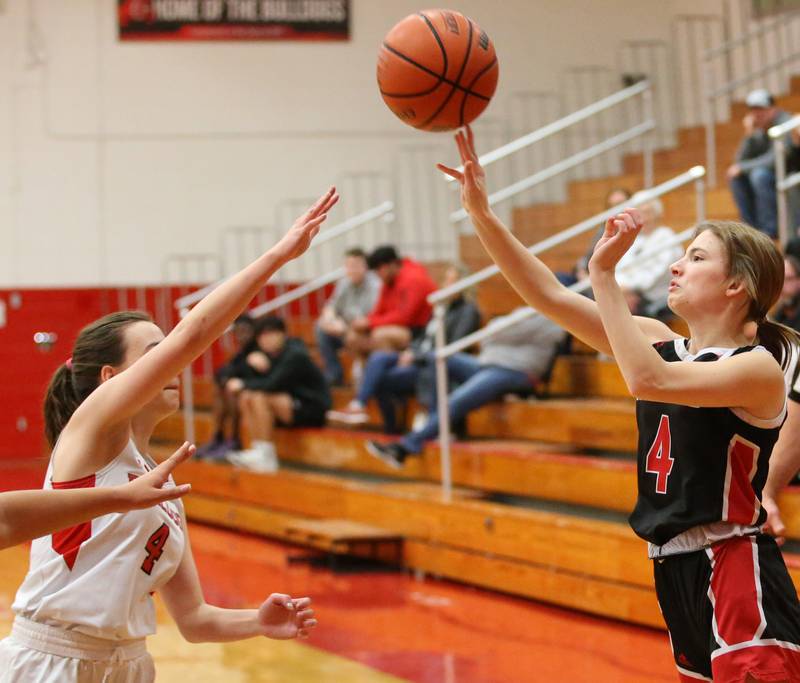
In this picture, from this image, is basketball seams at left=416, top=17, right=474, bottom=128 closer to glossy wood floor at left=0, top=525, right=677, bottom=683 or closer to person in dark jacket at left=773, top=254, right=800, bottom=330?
glossy wood floor at left=0, top=525, right=677, bottom=683

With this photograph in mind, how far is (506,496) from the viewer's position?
22.5 feet

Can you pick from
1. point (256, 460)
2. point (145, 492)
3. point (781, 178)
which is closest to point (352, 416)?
point (256, 460)

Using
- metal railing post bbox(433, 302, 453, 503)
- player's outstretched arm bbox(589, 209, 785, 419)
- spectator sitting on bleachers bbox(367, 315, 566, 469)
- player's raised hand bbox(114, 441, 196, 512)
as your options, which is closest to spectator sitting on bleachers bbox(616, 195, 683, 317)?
spectator sitting on bleachers bbox(367, 315, 566, 469)

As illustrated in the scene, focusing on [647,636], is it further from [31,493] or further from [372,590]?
[31,493]

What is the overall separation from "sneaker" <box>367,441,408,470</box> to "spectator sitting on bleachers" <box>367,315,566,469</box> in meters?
0.17

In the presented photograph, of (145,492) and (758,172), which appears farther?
(758,172)

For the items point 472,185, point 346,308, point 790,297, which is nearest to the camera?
point 472,185

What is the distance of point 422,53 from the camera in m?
3.25

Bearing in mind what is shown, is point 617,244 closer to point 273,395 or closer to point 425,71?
point 425,71

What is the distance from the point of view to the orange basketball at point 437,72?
3.21 meters

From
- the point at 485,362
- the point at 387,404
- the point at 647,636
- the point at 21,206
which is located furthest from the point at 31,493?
the point at 21,206

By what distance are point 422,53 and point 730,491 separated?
1364mm

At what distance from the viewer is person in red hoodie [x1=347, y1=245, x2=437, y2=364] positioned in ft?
27.6

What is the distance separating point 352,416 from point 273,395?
2.05ft
